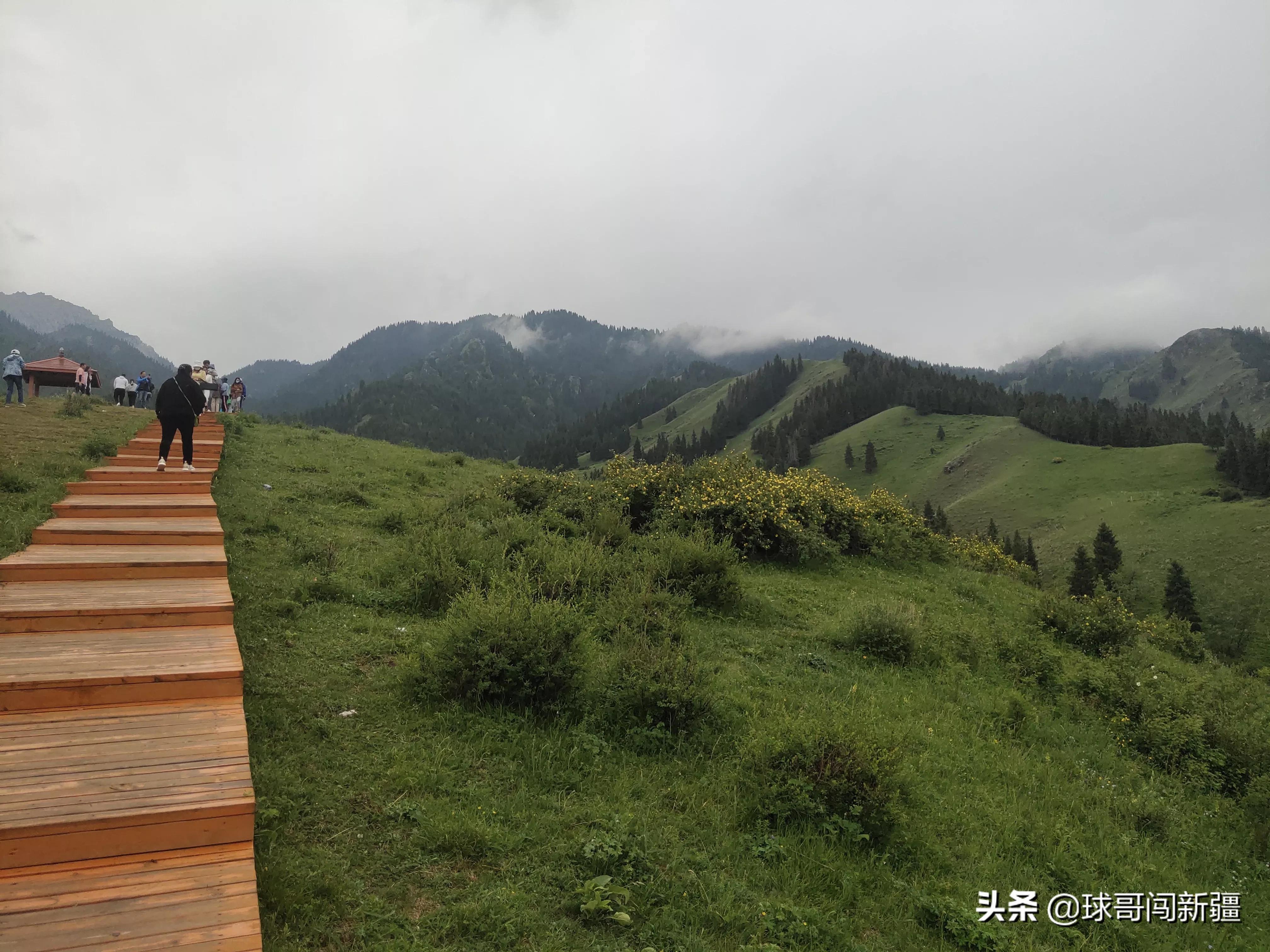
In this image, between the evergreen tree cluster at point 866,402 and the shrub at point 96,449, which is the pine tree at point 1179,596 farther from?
the shrub at point 96,449

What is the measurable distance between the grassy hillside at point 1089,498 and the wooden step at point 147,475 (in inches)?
2498

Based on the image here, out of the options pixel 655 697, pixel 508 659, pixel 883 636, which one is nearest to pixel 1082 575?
pixel 883 636

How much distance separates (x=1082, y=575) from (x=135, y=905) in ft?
260

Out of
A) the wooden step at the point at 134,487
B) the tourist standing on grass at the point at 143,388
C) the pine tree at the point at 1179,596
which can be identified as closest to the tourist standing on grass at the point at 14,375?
the tourist standing on grass at the point at 143,388

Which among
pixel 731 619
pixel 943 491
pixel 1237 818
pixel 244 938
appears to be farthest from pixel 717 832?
pixel 943 491

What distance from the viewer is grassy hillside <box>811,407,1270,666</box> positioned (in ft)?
219

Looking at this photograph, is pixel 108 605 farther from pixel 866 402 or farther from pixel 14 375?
pixel 866 402

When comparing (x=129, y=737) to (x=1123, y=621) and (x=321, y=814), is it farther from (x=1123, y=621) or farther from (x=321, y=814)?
(x=1123, y=621)

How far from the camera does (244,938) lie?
3.02 metres

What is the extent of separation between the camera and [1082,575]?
6562 cm

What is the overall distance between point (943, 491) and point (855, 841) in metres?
121

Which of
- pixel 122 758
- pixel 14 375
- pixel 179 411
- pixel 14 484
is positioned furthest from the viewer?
pixel 14 375

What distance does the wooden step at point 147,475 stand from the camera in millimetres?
10625

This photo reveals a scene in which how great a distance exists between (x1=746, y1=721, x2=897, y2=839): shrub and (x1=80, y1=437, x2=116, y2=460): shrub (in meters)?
14.6
